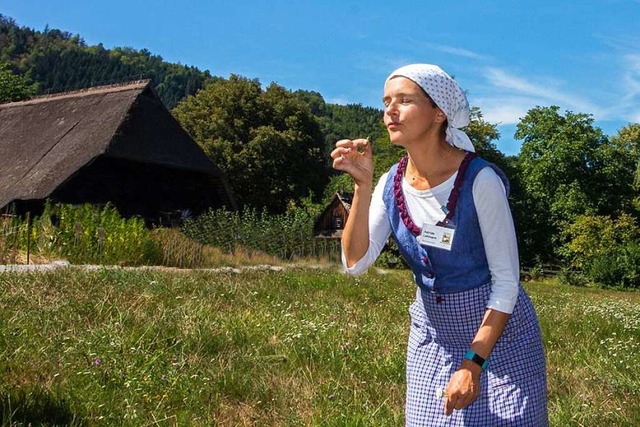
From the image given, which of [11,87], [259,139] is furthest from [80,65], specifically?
[259,139]

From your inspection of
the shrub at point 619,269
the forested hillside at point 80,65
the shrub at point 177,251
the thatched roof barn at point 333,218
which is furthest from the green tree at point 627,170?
the forested hillside at point 80,65

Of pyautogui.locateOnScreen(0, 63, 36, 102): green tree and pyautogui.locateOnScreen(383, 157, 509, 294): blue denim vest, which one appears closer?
pyautogui.locateOnScreen(383, 157, 509, 294): blue denim vest

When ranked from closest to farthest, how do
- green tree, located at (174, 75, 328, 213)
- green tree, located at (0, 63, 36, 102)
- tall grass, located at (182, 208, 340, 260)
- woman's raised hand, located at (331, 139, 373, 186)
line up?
woman's raised hand, located at (331, 139, 373, 186) → tall grass, located at (182, 208, 340, 260) → green tree, located at (174, 75, 328, 213) → green tree, located at (0, 63, 36, 102)

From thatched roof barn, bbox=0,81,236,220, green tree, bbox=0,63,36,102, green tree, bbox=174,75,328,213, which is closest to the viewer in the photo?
thatched roof barn, bbox=0,81,236,220

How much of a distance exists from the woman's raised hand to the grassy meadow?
140 cm

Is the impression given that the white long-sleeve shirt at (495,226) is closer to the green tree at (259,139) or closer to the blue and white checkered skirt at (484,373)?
the blue and white checkered skirt at (484,373)

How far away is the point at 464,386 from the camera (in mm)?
1883

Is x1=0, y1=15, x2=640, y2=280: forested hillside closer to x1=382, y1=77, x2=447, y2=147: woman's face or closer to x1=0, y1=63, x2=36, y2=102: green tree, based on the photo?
x1=0, y1=63, x2=36, y2=102: green tree

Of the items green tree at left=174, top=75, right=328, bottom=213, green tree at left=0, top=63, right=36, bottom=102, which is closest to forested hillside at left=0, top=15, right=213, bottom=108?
green tree at left=0, top=63, right=36, bottom=102

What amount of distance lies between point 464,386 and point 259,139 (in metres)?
35.0

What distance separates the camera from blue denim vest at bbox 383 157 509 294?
1990 millimetres

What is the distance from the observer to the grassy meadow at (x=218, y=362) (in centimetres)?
327

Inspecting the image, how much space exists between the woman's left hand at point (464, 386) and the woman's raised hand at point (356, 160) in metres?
0.61

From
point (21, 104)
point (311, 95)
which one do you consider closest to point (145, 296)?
point (21, 104)
